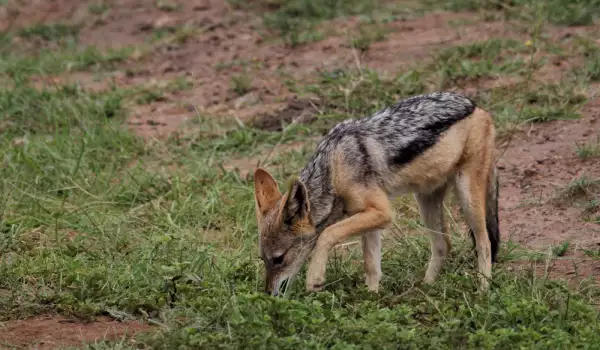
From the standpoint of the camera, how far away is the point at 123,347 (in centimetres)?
573

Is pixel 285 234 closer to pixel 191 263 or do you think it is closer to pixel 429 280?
pixel 191 263

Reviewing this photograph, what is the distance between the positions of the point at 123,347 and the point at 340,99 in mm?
5169

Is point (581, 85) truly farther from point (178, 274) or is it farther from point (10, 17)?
point (10, 17)

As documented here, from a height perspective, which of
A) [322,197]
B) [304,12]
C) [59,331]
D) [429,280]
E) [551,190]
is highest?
[322,197]

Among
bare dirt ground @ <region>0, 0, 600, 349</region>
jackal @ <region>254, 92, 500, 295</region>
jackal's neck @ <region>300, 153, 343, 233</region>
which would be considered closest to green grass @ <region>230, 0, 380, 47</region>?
bare dirt ground @ <region>0, 0, 600, 349</region>

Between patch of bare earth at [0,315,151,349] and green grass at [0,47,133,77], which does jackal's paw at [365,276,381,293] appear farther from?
green grass at [0,47,133,77]

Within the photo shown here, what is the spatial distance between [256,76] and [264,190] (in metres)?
5.08

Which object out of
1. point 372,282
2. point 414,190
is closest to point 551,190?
point 414,190

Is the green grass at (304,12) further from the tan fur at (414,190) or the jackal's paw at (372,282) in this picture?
the jackal's paw at (372,282)

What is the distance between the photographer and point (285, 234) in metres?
6.51

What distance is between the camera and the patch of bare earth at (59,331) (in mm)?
6043

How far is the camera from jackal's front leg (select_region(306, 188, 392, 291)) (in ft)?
21.1

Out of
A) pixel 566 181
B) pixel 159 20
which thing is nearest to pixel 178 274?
pixel 566 181

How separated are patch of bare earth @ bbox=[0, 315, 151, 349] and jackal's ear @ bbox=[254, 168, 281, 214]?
44.6 inches
